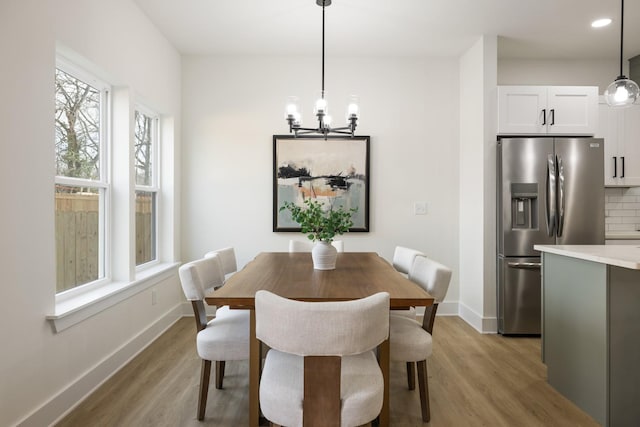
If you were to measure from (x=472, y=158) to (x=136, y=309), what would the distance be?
3.41 m

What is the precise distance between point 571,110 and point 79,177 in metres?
4.23

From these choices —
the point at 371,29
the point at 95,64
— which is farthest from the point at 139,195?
the point at 371,29

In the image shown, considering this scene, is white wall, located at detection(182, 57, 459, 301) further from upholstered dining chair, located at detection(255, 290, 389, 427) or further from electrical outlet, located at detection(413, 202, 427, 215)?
upholstered dining chair, located at detection(255, 290, 389, 427)

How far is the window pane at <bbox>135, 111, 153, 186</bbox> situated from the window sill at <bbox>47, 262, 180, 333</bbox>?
885 mm

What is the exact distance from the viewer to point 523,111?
3.61 metres

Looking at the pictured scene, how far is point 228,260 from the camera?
2.95 meters

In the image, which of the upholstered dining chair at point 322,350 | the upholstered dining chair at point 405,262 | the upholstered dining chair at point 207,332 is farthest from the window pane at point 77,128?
the upholstered dining chair at point 405,262

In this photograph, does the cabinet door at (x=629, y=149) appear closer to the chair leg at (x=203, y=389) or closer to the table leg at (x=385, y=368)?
the table leg at (x=385, y=368)

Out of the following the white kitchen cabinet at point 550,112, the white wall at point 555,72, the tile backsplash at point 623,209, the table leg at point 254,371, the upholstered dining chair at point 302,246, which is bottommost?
the table leg at point 254,371

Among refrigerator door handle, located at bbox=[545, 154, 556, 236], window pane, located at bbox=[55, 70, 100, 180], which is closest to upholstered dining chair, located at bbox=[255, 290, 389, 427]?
window pane, located at bbox=[55, 70, 100, 180]

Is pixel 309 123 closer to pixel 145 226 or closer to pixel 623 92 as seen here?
pixel 145 226

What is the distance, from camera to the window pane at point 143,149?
3482mm

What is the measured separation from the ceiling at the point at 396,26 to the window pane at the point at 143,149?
86 cm

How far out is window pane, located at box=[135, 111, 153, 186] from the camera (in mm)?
3482
